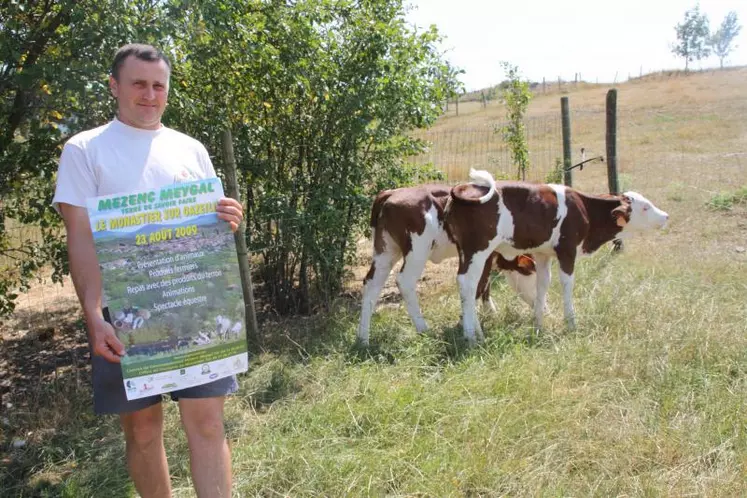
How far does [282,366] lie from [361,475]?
6.15 feet

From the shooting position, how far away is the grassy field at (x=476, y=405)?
3.34m

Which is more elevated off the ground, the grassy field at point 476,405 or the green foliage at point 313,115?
the green foliage at point 313,115

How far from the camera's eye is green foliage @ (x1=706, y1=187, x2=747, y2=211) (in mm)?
9801

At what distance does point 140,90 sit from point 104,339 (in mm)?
986

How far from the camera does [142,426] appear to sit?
8.68 feet

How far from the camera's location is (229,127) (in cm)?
587

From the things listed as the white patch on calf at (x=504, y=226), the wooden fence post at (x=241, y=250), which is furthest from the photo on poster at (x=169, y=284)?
the white patch on calf at (x=504, y=226)

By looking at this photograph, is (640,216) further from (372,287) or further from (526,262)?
(372,287)

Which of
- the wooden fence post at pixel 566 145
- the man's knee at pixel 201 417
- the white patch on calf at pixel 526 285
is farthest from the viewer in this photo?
the wooden fence post at pixel 566 145

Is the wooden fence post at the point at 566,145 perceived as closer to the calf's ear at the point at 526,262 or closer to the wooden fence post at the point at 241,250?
the calf's ear at the point at 526,262

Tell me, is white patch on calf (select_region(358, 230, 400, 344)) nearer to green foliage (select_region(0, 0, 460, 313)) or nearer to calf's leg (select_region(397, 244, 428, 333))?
calf's leg (select_region(397, 244, 428, 333))

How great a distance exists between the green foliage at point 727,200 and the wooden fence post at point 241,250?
7737 millimetres

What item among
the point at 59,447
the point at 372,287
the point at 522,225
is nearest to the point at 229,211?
the point at 59,447

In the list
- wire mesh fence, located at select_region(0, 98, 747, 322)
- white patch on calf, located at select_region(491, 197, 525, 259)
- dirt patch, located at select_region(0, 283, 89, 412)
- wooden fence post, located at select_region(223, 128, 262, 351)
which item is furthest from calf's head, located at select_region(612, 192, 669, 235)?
dirt patch, located at select_region(0, 283, 89, 412)
